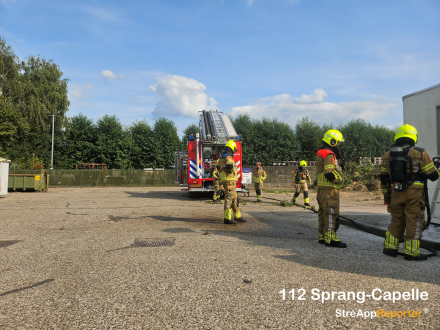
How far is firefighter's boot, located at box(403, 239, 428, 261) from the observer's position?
4.55 meters

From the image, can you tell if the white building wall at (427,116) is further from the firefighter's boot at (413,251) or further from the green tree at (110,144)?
the green tree at (110,144)

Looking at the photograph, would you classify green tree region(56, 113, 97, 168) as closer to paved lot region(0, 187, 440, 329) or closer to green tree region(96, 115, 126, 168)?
green tree region(96, 115, 126, 168)

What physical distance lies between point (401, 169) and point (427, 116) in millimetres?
3516

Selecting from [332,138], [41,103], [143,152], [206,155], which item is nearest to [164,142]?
[143,152]

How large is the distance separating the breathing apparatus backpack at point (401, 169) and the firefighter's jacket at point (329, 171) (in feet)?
3.01

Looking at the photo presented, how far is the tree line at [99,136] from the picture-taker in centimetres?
3565

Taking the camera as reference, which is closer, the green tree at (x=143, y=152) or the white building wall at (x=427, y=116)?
the white building wall at (x=427, y=116)

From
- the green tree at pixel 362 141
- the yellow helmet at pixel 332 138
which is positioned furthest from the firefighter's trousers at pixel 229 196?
the green tree at pixel 362 141

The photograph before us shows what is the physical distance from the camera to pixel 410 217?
4.57 m

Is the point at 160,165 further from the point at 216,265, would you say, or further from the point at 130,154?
the point at 216,265

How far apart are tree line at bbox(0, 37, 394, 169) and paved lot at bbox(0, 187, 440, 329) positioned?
93.2ft

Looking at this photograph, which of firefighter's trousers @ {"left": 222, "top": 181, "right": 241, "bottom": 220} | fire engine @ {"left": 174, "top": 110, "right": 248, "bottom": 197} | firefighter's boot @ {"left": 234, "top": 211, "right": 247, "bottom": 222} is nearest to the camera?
firefighter's trousers @ {"left": 222, "top": 181, "right": 241, "bottom": 220}

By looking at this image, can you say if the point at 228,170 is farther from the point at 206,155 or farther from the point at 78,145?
the point at 78,145

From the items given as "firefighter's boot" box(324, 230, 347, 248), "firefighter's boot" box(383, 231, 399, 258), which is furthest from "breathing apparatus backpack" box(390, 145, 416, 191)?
"firefighter's boot" box(324, 230, 347, 248)
